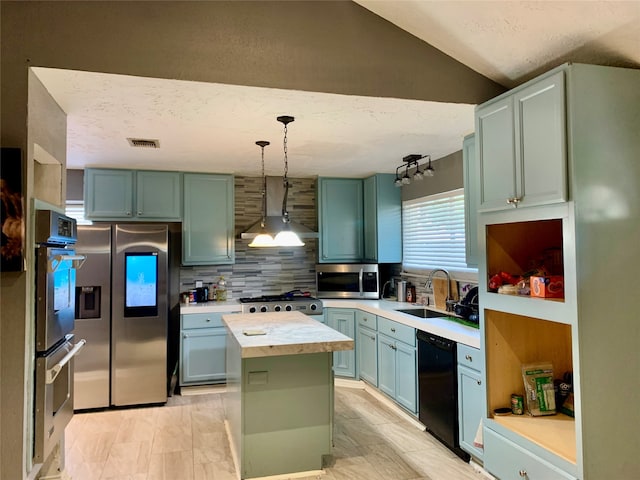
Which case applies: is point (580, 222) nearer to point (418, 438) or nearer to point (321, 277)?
point (418, 438)

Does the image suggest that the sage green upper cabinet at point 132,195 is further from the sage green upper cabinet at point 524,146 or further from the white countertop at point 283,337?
the sage green upper cabinet at point 524,146

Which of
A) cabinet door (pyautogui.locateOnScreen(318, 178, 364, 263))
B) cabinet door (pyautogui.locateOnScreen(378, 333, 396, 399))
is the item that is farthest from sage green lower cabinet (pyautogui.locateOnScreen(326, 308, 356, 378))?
cabinet door (pyautogui.locateOnScreen(318, 178, 364, 263))

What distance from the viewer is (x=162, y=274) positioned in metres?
4.13

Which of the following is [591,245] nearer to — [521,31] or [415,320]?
[521,31]

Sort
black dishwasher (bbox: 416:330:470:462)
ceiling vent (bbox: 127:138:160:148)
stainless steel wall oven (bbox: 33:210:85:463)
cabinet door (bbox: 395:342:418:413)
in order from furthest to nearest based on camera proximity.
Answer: cabinet door (bbox: 395:342:418:413) → ceiling vent (bbox: 127:138:160:148) → black dishwasher (bbox: 416:330:470:462) → stainless steel wall oven (bbox: 33:210:85:463)

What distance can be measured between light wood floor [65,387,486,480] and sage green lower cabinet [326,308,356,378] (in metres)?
0.55

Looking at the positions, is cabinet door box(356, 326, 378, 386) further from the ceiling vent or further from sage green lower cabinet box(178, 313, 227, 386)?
the ceiling vent

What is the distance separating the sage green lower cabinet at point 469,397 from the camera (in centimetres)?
278

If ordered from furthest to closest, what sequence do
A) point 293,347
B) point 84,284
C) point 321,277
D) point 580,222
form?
1. point 321,277
2. point 84,284
3. point 293,347
4. point 580,222

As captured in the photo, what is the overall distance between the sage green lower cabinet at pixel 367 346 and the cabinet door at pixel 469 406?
1.31 m

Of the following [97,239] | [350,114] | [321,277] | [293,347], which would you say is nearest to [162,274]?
[97,239]

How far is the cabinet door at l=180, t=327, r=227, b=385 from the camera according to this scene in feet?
14.3

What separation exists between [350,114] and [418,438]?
2.49 metres

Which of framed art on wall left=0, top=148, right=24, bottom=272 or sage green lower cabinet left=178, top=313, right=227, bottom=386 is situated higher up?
framed art on wall left=0, top=148, right=24, bottom=272
